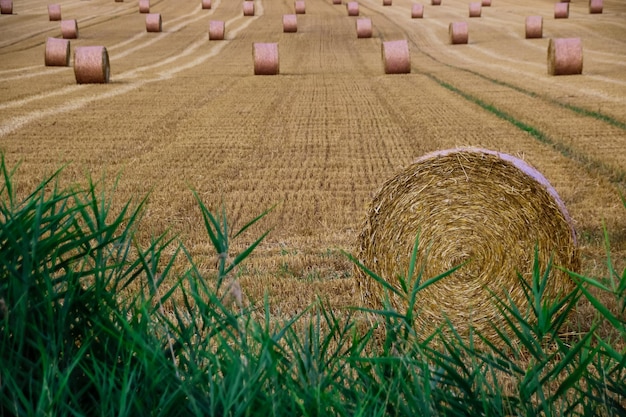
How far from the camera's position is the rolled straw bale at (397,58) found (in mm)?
20078

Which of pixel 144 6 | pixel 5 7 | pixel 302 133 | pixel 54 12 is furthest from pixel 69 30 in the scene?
pixel 302 133

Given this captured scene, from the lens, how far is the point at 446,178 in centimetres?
485

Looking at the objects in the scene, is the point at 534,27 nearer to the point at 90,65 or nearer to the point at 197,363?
the point at 90,65

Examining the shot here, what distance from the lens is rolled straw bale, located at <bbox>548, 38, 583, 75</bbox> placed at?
746 inches

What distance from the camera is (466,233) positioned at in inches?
187

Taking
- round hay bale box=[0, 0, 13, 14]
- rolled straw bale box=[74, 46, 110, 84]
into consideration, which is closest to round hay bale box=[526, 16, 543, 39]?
rolled straw bale box=[74, 46, 110, 84]

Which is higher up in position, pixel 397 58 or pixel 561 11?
pixel 397 58

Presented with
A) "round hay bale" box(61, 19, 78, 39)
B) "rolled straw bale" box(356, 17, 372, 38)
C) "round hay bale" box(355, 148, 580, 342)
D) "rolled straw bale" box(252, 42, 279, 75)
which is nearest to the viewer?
"round hay bale" box(355, 148, 580, 342)

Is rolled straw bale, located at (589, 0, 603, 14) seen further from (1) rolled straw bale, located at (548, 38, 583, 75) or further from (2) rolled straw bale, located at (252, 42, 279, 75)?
(2) rolled straw bale, located at (252, 42, 279, 75)

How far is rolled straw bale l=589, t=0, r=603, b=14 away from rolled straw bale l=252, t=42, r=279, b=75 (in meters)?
21.6

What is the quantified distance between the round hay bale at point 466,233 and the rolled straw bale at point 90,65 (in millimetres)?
14467

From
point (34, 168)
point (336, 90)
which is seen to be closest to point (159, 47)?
point (336, 90)

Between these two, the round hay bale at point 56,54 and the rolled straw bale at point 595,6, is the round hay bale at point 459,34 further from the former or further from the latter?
the round hay bale at point 56,54

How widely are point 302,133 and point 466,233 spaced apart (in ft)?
23.0
